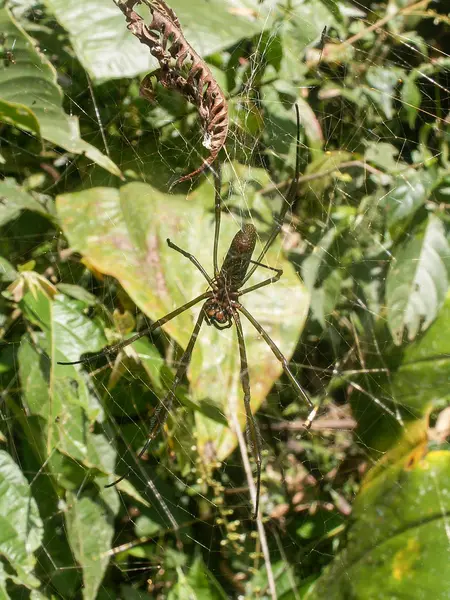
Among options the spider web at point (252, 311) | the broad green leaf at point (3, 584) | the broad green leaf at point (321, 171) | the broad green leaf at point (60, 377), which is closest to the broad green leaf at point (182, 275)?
the spider web at point (252, 311)

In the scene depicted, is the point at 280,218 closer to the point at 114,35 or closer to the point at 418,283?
the point at 418,283

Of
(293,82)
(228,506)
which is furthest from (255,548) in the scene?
(293,82)

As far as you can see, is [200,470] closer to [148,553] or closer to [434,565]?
[148,553]

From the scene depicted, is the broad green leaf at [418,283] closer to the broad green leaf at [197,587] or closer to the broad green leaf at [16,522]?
the broad green leaf at [197,587]

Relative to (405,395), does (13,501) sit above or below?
below

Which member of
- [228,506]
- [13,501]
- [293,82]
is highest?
[293,82]

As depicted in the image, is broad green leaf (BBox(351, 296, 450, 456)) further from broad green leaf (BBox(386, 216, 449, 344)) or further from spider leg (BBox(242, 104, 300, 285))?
spider leg (BBox(242, 104, 300, 285))

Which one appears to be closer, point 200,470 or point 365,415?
point 200,470
